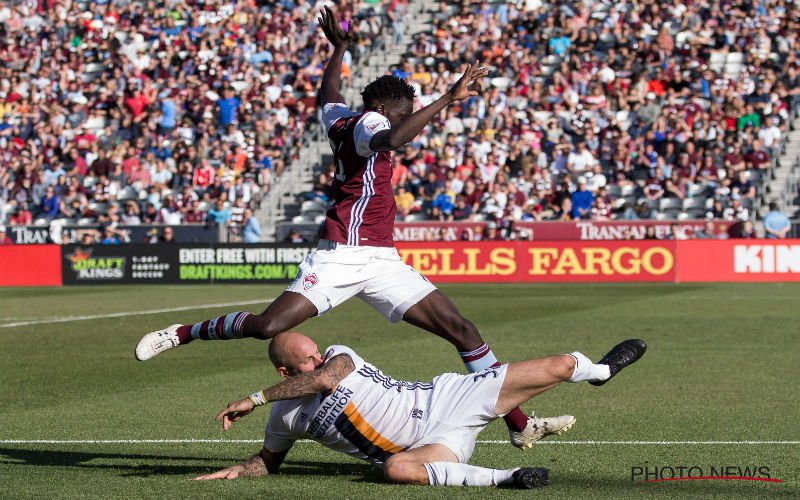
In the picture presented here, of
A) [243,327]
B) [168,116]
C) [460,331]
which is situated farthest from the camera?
[168,116]

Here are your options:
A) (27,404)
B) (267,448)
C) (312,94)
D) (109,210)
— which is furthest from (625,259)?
(267,448)

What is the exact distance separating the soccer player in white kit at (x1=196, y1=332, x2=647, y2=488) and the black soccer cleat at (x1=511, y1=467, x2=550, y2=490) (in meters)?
0.24

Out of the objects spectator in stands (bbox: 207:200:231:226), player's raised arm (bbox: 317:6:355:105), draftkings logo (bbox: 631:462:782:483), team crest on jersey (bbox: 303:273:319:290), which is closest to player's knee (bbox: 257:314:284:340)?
team crest on jersey (bbox: 303:273:319:290)

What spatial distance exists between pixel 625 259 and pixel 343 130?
81.4 feet

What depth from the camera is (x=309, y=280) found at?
28.6 ft

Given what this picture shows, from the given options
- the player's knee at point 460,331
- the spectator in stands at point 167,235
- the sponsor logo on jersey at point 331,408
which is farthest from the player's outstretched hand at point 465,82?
the spectator in stands at point 167,235

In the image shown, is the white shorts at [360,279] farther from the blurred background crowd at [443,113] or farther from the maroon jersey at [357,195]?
the blurred background crowd at [443,113]

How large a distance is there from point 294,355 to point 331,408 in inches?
15.1

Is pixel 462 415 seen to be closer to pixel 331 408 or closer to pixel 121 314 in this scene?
pixel 331 408

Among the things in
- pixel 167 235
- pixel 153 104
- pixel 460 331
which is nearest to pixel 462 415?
pixel 460 331

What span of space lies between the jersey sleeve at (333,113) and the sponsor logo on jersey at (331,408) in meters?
2.28

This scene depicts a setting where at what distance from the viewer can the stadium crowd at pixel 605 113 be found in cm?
3372

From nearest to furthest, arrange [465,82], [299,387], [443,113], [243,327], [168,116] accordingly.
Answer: [299,387] < [465,82] < [243,327] < [443,113] < [168,116]

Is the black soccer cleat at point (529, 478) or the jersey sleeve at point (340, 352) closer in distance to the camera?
the black soccer cleat at point (529, 478)
